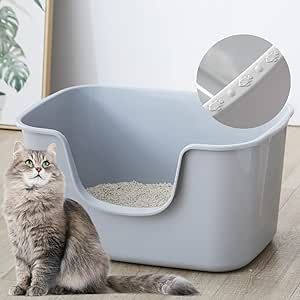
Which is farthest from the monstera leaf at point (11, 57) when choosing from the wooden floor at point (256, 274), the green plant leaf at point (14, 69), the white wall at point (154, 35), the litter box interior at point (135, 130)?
the wooden floor at point (256, 274)

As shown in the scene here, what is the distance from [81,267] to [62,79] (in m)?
1.14

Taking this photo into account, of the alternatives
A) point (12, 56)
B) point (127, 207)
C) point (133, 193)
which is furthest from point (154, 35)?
point (127, 207)

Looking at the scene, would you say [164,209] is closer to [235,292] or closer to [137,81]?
[235,292]

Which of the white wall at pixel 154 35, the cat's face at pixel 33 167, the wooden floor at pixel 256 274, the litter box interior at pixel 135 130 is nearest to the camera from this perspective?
the cat's face at pixel 33 167

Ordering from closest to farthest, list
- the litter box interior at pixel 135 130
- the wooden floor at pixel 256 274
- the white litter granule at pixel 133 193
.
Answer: the wooden floor at pixel 256 274
the white litter granule at pixel 133 193
the litter box interior at pixel 135 130

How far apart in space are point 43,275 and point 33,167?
17 cm

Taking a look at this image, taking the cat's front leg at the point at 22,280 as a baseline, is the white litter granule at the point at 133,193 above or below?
above

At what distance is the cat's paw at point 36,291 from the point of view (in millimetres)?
1527

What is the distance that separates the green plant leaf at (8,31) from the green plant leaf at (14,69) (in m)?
0.01

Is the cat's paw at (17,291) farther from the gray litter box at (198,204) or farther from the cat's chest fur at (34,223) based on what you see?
the gray litter box at (198,204)

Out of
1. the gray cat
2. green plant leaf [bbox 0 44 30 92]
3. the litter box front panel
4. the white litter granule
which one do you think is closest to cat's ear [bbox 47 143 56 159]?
the gray cat

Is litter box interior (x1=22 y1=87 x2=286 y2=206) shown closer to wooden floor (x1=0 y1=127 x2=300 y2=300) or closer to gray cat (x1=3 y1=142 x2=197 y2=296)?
wooden floor (x1=0 y1=127 x2=300 y2=300)

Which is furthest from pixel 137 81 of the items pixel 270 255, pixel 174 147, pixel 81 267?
pixel 81 267

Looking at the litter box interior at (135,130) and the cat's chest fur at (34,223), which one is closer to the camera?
the cat's chest fur at (34,223)
